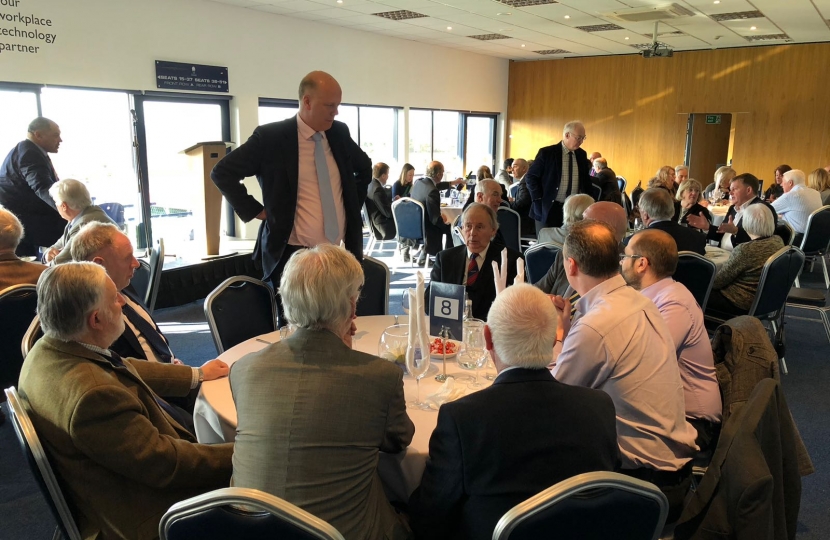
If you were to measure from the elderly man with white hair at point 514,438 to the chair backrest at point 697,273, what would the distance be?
294cm

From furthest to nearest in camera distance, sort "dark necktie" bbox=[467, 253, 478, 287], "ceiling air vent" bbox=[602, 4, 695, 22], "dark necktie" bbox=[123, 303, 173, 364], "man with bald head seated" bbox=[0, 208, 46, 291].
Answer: "ceiling air vent" bbox=[602, 4, 695, 22] → "dark necktie" bbox=[467, 253, 478, 287] → "man with bald head seated" bbox=[0, 208, 46, 291] → "dark necktie" bbox=[123, 303, 173, 364]

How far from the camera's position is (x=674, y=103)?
13.8 meters

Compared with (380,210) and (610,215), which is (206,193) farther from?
(610,215)

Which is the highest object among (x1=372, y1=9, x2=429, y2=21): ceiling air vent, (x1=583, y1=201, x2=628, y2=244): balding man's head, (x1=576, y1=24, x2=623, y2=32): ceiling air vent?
(x1=576, y1=24, x2=623, y2=32): ceiling air vent

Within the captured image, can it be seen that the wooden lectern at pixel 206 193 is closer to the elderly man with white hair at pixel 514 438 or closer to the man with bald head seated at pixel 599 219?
the man with bald head seated at pixel 599 219

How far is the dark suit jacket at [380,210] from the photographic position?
7949mm

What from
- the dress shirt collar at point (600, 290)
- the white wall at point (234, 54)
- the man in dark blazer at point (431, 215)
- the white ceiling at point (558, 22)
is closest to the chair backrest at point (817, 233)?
the white ceiling at point (558, 22)

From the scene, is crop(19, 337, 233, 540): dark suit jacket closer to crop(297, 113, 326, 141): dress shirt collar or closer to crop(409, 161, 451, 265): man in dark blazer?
crop(297, 113, 326, 141): dress shirt collar

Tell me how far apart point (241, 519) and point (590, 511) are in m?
0.76

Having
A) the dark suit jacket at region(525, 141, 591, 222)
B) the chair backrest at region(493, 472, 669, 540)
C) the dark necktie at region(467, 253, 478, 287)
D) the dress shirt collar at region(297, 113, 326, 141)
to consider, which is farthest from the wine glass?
the dark suit jacket at region(525, 141, 591, 222)

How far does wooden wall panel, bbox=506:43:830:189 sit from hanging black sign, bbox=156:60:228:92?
8.88 metres

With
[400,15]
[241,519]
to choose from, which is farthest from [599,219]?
[400,15]

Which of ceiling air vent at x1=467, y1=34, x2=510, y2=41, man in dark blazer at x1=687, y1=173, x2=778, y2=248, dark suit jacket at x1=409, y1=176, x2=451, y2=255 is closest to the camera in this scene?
man in dark blazer at x1=687, y1=173, x2=778, y2=248

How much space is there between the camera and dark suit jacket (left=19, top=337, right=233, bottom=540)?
1.65 meters
